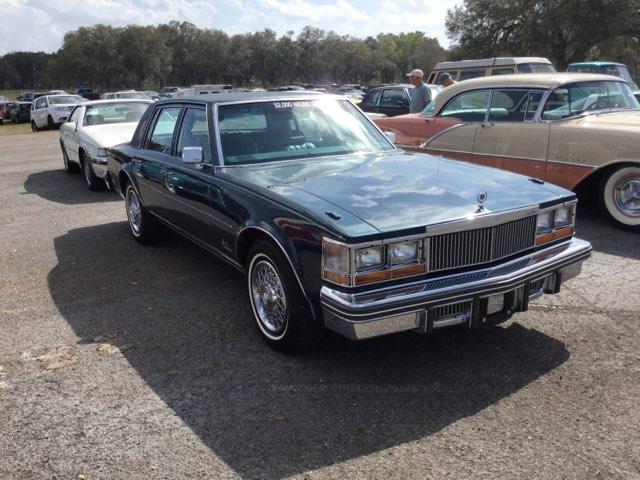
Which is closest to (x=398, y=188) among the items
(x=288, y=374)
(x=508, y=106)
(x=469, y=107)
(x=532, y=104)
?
(x=288, y=374)

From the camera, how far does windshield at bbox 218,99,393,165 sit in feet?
15.4

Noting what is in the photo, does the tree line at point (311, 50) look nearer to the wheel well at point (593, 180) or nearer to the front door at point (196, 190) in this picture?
the wheel well at point (593, 180)

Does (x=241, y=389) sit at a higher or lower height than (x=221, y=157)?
lower

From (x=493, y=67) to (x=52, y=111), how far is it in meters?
19.4

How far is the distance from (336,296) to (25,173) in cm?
A: 1169

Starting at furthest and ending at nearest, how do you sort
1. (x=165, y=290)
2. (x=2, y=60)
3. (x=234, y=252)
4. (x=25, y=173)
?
(x=2, y=60)
(x=25, y=173)
(x=165, y=290)
(x=234, y=252)

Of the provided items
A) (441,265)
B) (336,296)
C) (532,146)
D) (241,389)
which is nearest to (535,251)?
(441,265)

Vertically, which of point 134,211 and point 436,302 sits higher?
point 436,302

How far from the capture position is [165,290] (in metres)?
5.30

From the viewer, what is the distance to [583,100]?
23.8 ft

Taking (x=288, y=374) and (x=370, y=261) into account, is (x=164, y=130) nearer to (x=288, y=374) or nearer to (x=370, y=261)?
(x=288, y=374)

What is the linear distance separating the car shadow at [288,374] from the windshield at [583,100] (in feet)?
12.9

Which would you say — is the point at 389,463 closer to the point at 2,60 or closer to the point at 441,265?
the point at 441,265

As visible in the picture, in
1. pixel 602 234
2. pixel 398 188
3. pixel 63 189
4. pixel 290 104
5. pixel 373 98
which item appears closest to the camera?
pixel 398 188
